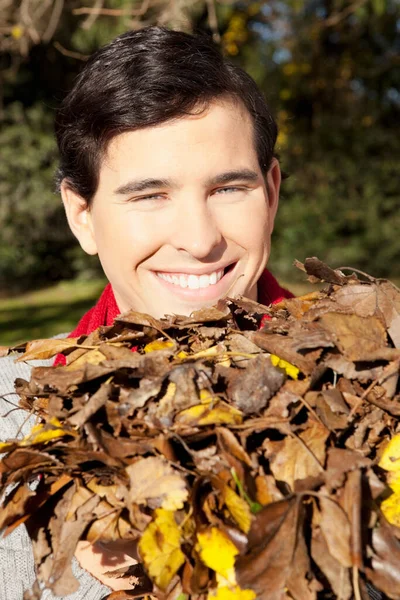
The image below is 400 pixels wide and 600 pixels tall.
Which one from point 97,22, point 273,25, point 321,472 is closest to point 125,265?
point 321,472

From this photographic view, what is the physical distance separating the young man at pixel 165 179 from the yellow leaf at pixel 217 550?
735 mm

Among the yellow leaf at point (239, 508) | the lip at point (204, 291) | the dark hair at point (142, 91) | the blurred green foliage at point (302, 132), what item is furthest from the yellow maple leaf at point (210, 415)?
the blurred green foliage at point (302, 132)

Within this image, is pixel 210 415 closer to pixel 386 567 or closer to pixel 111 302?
pixel 386 567

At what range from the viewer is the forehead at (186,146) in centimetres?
178

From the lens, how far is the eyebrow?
178 cm

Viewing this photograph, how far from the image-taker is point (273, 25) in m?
10.4

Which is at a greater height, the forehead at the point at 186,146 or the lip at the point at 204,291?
the forehead at the point at 186,146

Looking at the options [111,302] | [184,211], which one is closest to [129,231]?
[184,211]

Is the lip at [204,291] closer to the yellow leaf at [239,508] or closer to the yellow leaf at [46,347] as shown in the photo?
the yellow leaf at [46,347]

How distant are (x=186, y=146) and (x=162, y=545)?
112 cm

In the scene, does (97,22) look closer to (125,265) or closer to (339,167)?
(339,167)

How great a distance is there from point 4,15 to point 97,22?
145 cm

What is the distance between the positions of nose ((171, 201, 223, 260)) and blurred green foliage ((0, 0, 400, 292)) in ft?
25.2

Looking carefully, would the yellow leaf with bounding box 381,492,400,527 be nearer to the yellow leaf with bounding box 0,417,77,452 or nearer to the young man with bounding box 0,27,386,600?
the yellow leaf with bounding box 0,417,77,452
